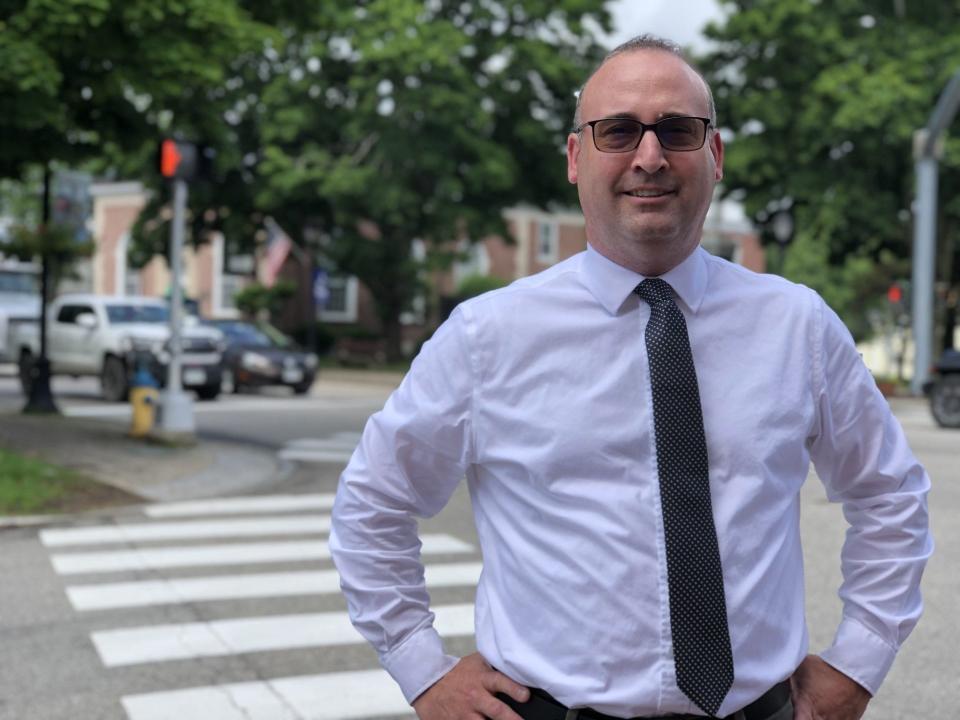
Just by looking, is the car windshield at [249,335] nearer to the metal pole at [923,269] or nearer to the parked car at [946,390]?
the metal pole at [923,269]

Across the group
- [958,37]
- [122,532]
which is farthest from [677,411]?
[958,37]

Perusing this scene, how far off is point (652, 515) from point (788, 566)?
0.27 m

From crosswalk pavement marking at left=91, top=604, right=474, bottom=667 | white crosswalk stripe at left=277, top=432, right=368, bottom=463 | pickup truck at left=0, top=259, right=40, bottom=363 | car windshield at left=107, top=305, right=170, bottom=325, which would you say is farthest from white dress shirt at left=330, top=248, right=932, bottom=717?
pickup truck at left=0, top=259, right=40, bottom=363

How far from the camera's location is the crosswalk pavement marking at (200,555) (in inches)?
336

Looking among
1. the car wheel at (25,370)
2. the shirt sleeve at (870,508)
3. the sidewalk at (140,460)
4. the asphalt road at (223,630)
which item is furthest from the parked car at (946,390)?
the shirt sleeve at (870,508)

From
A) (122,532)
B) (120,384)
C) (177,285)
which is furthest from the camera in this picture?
Result: (120,384)

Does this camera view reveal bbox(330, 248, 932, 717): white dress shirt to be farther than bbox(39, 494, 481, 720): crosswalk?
No

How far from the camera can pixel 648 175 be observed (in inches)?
88.7

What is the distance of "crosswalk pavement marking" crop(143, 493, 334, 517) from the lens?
1086cm

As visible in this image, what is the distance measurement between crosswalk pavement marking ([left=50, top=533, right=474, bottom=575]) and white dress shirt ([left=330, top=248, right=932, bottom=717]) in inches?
240

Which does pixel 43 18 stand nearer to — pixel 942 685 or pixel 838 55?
pixel 942 685

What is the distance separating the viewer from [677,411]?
216 centimetres

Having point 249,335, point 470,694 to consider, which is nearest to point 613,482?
point 470,694

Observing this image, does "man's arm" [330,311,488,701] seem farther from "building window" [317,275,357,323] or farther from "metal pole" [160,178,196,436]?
"building window" [317,275,357,323]
